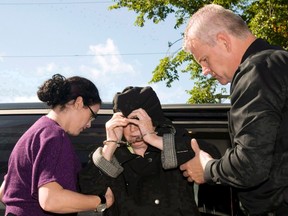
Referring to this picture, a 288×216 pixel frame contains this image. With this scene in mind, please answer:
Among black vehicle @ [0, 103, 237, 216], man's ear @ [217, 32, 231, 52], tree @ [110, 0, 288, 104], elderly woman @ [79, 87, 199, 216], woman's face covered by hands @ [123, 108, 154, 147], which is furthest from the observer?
tree @ [110, 0, 288, 104]

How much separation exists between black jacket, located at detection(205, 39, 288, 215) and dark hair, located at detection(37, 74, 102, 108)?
114cm

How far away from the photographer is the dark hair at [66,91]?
2807 millimetres

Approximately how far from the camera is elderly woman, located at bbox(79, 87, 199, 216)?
2.75 metres

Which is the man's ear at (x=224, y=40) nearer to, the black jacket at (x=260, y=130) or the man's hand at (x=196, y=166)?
the black jacket at (x=260, y=130)

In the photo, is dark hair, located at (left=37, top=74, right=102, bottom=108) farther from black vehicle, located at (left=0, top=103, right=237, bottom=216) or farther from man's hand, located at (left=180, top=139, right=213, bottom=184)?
man's hand, located at (left=180, top=139, right=213, bottom=184)

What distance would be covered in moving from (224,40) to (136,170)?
1200 millimetres

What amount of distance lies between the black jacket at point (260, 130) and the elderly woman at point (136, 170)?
670 millimetres

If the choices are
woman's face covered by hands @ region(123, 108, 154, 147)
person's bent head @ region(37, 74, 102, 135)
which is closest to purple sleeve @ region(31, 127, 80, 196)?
person's bent head @ region(37, 74, 102, 135)

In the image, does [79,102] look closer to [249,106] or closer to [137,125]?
[137,125]

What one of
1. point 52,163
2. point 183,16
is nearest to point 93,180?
point 52,163

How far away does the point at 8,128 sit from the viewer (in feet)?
11.0

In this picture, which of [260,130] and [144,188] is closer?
[260,130]

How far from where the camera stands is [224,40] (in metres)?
2.10

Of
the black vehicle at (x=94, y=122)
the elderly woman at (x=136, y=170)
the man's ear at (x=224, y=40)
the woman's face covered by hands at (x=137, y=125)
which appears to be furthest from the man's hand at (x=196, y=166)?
the black vehicle at (x=94, y=122)
